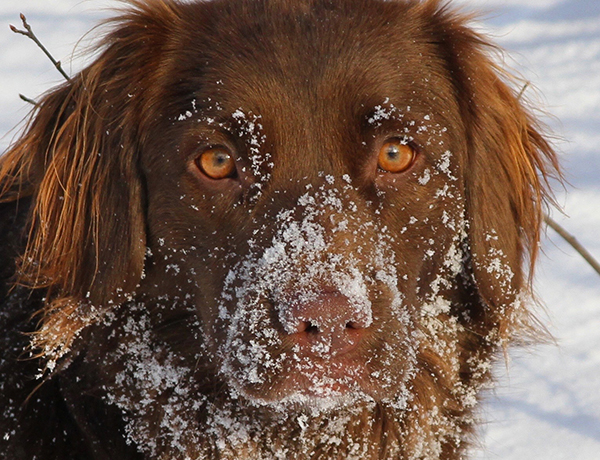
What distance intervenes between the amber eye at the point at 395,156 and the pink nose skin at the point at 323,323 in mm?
622

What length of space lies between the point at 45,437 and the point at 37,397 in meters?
0.16

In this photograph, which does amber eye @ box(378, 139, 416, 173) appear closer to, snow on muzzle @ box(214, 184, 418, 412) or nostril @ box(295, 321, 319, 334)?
snow on muzzle @ box(214, 184, 418, 412)

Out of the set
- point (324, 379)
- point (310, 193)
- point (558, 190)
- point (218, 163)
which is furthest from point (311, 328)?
point (558, 190)

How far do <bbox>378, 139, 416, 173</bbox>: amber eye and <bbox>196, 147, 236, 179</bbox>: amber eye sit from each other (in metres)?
0.53

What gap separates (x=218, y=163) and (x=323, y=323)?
0.78 m

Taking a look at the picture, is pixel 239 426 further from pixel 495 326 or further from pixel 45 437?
pixel 495 326

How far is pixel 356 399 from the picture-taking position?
298 centimetres

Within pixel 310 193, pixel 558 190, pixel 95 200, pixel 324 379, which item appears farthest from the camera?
pixel 558 190

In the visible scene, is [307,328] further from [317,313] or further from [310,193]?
[310,193]

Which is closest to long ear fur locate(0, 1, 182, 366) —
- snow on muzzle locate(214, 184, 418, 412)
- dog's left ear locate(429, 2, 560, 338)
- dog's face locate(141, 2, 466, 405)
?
dog's face locate(141, 2, 466, 405)

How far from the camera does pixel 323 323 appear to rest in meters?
2.65

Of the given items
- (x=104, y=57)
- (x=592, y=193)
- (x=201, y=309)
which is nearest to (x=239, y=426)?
(x=201, y=309)

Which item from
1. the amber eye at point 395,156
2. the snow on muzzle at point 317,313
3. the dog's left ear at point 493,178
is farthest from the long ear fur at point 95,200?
the dog's left ear at point 493,178

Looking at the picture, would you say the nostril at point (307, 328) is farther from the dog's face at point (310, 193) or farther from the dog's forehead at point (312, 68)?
the dog's forehead at point (312, 68)
